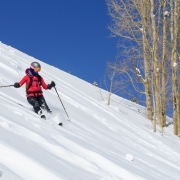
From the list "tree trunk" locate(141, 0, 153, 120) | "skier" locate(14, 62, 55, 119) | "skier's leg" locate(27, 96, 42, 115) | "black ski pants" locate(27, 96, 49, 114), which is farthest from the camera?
"tree trunk" locate(141, 0, 153, 120)

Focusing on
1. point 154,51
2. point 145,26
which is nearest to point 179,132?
point 154,51

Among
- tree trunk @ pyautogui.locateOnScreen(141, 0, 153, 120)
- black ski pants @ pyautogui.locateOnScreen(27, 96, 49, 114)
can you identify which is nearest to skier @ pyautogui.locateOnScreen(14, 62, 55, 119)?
black ski pants @ pyautogui.locateOnScreen(27, 96, 49, 114)

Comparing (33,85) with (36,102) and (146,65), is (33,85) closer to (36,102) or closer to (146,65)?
(36,102)

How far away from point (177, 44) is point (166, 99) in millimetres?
2446

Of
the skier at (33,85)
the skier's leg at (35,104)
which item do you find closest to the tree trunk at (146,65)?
the skier at (33,85)

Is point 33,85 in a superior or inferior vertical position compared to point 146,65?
inferior

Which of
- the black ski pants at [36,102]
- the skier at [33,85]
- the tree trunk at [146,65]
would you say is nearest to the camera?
the black ski pants at [36,102]

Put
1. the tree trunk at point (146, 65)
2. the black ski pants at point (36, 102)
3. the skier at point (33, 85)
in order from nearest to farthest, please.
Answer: the black ski pants at point (36, 102), the skier at point (33, 85), the tree trunk at point (146, 65)

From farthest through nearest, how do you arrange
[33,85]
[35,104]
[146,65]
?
[146,65], [33,85], [35,104]

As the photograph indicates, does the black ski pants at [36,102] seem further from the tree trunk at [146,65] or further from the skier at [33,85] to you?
the tree trunk at [146,65]

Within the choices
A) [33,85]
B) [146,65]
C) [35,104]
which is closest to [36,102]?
[35,104]

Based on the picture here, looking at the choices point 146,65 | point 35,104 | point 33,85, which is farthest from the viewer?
point 146,65

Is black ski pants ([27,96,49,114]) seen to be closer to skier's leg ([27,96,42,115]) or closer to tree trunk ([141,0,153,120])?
skier's leg ([27,96,42,115])

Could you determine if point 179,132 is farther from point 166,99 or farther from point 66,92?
point 66,92
